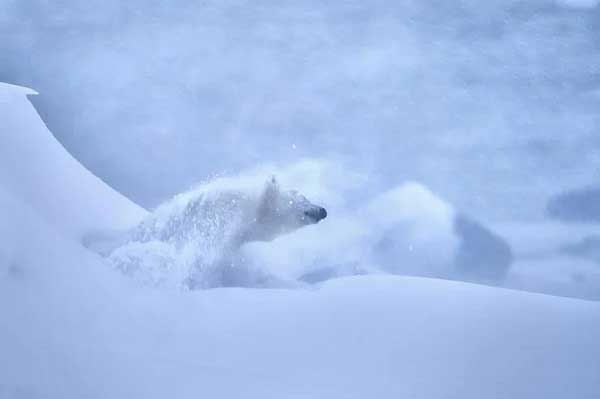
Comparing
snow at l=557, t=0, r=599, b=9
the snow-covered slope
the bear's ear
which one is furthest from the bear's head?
snow at l=557, t=0, r=599, b=9

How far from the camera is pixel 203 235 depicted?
3.06 metres

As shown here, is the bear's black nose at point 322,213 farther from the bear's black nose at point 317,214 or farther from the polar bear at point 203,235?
the polar bear at point 203,235

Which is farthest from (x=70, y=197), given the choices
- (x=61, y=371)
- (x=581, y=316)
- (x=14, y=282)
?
(x=581, y=316)

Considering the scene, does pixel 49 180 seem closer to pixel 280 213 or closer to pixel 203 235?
pixel 203 235

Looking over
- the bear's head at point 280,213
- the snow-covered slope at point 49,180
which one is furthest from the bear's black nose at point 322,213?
the snow-covered slope at point 49,180

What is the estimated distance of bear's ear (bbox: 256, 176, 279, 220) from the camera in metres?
3.02

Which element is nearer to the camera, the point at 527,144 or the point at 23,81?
the point at 527,144

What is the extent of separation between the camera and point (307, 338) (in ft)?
9.65

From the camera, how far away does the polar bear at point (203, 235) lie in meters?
3.02

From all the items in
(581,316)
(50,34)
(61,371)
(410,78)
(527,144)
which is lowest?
(61,371)

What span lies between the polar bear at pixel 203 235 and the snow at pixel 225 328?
7cm

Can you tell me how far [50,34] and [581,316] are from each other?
102 inches

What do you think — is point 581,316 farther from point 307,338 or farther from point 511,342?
point 307,338

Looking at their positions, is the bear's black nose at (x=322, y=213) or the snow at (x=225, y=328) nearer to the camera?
the snow at (x=225, y=328)
